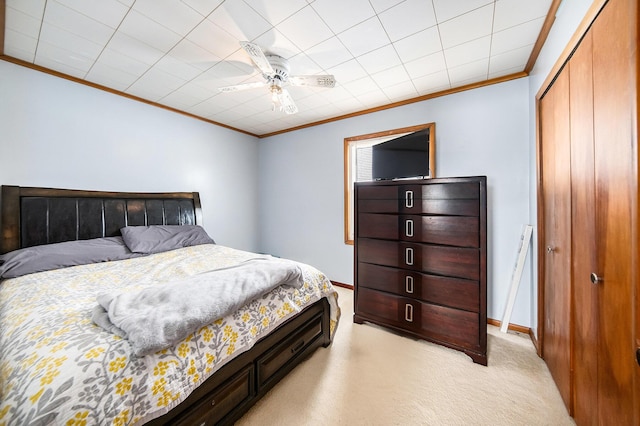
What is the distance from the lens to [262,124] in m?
3.85

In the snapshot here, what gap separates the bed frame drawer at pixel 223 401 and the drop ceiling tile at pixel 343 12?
2.31 meters

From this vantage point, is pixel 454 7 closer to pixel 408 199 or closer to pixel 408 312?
pixel 408 199

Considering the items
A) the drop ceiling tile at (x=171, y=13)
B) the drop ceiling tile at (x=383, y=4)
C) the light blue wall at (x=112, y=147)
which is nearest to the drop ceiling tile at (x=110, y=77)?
the light blue wall at (x=112, y=147)

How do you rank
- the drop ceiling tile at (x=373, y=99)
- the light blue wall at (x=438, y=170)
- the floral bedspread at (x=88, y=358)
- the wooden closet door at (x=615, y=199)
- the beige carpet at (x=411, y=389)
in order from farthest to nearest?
the drop ceiling tile at (x=373, y=99) → the light blue wall at (x=438, y=170) → the beige carpet at (x=411, y=389) → the wooden closet door at (x=615, y=199) → the floral bedspread at (x=88, y=358)

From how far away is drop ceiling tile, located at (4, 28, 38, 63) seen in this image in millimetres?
1833

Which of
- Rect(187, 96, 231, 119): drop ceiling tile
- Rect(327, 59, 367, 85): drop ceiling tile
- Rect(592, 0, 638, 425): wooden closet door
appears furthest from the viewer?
Rect(187, 96, 231, 119): drop ceiling tile

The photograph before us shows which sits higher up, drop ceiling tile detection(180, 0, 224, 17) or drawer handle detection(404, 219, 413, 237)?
drop ceiling tile detection(180, 0, 224, 17)

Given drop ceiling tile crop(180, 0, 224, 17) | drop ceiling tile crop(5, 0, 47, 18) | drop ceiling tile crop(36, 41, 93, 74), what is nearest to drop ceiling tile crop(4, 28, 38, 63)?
drop ceiling tile crop(36, 41, 93, 74)

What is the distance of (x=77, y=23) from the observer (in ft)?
5.63

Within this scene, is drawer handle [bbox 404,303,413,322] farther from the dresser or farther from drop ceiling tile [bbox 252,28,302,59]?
drop ceiling tile [bbox 252,28,302,59]

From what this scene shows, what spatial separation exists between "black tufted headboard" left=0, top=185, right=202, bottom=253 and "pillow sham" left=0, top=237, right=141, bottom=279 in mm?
170

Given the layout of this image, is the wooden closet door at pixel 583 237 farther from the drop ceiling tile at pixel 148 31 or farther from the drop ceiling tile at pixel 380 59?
the drop ceiling tile at pixel 148 31

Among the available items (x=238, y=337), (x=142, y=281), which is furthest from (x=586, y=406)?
(x=142, y=281)

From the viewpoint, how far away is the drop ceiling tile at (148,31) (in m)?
1.67
